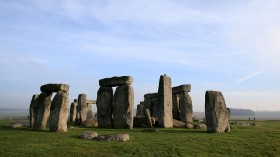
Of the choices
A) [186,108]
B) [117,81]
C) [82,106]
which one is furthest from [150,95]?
[117,81]

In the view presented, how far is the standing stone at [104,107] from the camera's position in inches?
919

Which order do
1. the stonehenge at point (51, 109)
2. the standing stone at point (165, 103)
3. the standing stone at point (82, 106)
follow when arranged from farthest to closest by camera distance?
1. the standing stone at point (82, 106)
2. the standing stone at point (165, 103)
3. the stonehenge at point (51, 109)

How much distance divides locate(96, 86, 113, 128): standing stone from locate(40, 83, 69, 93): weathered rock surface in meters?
5.58

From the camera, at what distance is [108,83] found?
78.0 ft

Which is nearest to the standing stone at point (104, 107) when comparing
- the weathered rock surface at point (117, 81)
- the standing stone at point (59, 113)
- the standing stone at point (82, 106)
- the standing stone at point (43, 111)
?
the weathered rock surface at point (117, 81)

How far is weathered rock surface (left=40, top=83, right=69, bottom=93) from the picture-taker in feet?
59.7

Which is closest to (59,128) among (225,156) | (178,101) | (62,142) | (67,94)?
(67,94)

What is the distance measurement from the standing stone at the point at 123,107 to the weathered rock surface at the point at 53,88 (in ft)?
16.8

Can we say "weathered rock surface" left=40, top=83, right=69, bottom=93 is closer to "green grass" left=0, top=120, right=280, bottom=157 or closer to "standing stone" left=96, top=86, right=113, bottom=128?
"green grass" left=0, top=120, right=280, bottom=157

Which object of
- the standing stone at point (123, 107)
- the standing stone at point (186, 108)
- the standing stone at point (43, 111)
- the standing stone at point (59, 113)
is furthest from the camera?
the standing stone at point (186, 108)

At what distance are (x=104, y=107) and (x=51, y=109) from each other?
6.51 m

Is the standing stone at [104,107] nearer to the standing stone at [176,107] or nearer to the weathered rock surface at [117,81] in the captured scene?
the weathered rock surface at [117,81]

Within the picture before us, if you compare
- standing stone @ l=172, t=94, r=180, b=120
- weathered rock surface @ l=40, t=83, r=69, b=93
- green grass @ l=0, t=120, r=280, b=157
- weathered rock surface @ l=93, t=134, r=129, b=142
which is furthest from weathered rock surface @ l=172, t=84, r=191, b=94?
weathered rock surface @ l=93, t=134, r=129, b=142

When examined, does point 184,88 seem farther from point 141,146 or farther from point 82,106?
point 141,146
